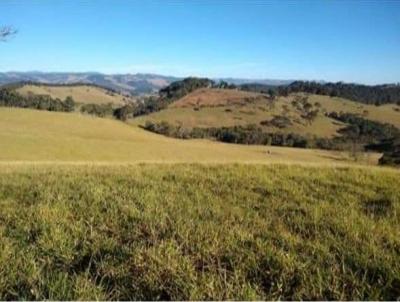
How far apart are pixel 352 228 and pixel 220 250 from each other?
169cm

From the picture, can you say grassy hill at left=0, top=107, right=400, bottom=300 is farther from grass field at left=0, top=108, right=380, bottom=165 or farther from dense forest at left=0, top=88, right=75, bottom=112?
dense forest at left=0, top=88, right=75, bottom=112

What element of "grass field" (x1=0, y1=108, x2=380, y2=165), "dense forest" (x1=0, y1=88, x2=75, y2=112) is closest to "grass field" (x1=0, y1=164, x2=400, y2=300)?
"grass field" (x1=0, y1=108, x2=380, y2=165)

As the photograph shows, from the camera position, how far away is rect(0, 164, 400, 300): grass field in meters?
4.13

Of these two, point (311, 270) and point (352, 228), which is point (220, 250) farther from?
point (352, 228)

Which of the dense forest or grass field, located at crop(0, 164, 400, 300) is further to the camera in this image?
the dense forest

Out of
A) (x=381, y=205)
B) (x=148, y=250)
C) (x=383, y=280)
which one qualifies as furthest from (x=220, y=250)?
(x=381, y=205)

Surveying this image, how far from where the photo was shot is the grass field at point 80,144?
62125 millimetres

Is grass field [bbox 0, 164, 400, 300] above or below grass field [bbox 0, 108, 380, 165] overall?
above

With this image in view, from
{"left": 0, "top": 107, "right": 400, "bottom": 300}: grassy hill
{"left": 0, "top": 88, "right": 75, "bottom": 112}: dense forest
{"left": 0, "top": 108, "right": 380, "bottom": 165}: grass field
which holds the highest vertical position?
{"left": 0, "top": 107, "right": 400, "bottom": 300}: grassy hill

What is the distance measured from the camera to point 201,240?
17.2 ft

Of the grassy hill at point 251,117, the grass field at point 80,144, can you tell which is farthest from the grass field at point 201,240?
the grassy hill at point 251,117

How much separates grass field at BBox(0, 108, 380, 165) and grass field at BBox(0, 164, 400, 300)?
1454 inches

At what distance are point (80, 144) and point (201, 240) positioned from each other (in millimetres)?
68810

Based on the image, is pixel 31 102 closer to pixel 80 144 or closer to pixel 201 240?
pixel 80 144
